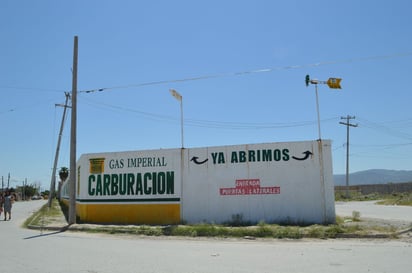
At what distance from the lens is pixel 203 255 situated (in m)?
10.9

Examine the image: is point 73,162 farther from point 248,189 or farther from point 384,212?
point 384,212

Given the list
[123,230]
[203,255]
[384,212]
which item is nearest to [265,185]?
[123,230]

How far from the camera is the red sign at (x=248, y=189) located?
1908 cm

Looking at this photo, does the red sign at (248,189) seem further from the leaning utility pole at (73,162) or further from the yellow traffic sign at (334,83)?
the leaning utility pole at (73,162)

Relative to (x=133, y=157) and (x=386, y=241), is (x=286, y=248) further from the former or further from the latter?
(x=133, y=157)

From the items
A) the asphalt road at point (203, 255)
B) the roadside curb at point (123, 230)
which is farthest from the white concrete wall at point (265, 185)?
the asphalt road at point (203, 255)

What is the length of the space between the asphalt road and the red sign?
4.86 metres

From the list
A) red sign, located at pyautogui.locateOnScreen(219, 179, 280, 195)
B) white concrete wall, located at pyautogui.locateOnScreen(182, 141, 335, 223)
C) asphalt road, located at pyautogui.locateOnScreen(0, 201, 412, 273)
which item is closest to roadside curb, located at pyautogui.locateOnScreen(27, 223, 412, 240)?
asphalt road, located at pyautogui.locateOnScreen(0, 201, 412, 273)

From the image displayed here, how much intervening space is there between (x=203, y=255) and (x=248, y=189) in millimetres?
8668

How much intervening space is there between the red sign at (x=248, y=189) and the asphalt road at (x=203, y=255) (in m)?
4.86

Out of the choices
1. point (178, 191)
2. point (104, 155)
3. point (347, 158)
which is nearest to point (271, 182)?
point (178, 191)

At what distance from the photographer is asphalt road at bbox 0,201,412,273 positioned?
899 centimetres

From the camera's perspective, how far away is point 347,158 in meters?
58.3

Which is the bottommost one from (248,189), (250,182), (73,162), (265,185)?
(248,189)
